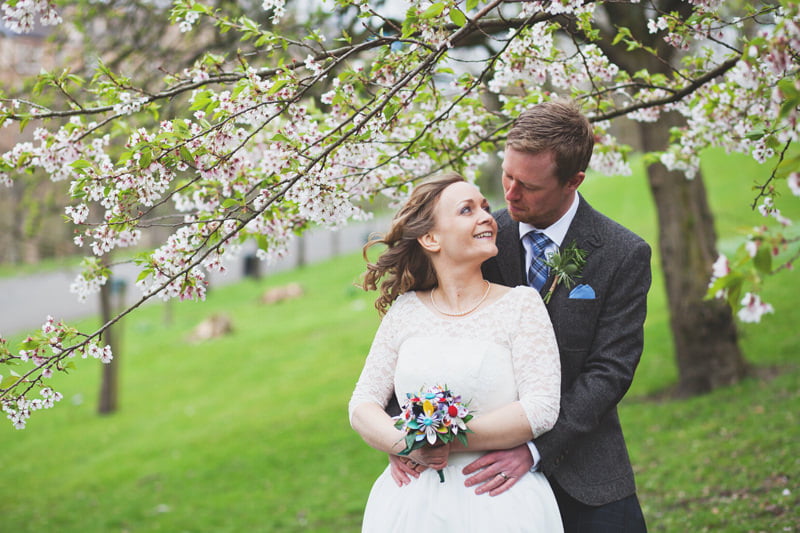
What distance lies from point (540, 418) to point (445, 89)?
7.28ft

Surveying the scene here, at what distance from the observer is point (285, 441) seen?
36.4 ft

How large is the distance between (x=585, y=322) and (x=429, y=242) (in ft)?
2.37

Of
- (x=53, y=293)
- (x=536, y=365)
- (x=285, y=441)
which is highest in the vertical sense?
(x=53, y=293)

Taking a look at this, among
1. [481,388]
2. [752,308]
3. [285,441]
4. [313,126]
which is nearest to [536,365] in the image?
[481,388]

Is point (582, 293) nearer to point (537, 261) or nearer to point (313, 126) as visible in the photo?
point (537, 261)

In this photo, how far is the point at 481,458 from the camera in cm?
290

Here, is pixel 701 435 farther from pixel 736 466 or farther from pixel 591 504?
pixel 591 504

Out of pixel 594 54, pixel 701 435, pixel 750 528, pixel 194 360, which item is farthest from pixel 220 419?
pixel 594 54

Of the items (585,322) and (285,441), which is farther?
(285,441)

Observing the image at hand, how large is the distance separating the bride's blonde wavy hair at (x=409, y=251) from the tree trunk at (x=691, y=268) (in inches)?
240

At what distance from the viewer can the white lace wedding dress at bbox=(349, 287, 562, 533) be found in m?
2.84

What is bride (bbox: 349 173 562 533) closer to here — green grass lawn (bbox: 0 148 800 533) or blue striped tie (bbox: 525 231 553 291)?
blue striped tie (bbox: 525 231 553 291)

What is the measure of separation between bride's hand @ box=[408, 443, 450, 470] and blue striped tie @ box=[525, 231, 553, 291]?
845mm

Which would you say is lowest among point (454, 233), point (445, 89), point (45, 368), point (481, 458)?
point (481, 458)
